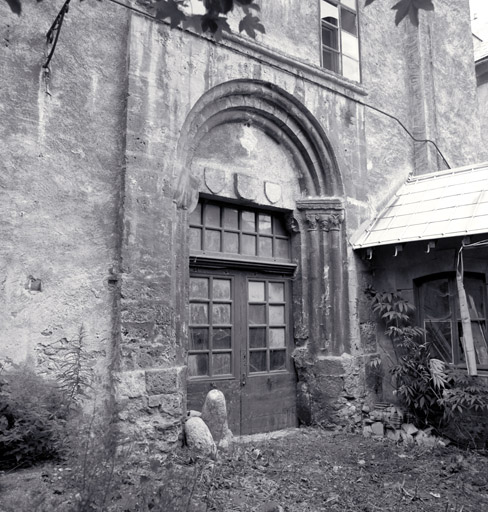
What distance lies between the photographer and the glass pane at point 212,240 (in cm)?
638

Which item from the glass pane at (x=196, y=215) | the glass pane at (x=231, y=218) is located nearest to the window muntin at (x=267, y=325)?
the glass pane at (x=231, y=218)

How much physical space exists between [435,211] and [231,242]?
291 cm

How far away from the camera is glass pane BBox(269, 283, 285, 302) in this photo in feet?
23.0

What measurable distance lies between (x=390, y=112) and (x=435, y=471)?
574 centimetres

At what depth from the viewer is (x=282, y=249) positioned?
7262 millimetres

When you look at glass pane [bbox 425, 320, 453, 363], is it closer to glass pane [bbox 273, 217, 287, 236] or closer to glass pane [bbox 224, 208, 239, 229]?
glass pane [bbox 273, 217, 287, 236]

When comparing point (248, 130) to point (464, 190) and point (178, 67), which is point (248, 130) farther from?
point (464, 190)

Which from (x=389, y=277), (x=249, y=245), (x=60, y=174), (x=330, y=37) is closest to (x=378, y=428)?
(x=389, y=277)

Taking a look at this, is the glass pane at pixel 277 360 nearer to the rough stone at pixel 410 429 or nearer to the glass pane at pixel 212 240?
the glass pane at pixel 212 240

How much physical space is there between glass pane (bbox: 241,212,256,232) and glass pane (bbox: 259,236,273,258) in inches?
8.4

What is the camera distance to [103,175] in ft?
17.2

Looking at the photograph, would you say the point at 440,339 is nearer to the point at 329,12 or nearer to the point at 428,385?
the point at 428,385

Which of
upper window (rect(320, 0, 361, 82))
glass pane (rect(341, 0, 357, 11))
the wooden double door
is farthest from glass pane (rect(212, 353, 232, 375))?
glass pane (rect(341, 0, 357, 11))

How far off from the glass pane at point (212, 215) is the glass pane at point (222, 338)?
1.38m
